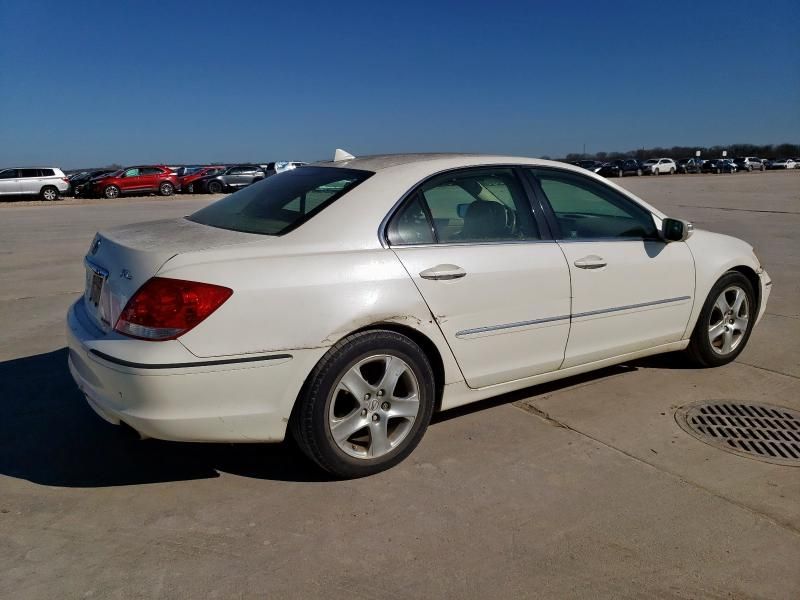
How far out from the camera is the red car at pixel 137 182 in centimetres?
3275

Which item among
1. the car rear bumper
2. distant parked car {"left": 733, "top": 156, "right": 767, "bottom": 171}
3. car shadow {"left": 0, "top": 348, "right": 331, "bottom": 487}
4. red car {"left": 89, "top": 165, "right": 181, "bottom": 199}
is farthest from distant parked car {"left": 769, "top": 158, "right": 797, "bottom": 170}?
the car rear bumper

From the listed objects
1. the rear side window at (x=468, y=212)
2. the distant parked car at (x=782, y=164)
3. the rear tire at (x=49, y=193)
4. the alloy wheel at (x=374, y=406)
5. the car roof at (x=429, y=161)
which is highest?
the distant parked car at (x=782, y=164)

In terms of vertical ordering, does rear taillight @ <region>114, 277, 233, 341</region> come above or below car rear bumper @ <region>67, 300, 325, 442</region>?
above

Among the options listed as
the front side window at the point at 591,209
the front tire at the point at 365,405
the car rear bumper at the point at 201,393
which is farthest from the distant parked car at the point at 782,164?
the car rear bumper at the point at 201,393

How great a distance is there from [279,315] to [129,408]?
2.39ft

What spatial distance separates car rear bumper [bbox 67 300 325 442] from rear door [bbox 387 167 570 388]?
0.76m

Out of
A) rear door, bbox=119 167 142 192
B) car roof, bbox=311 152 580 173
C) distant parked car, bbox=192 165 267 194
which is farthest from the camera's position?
distant parked car, bbox=192 165 267 194

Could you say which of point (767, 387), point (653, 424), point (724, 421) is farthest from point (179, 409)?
point (767, 387)

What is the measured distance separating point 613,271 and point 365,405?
175 centimetres

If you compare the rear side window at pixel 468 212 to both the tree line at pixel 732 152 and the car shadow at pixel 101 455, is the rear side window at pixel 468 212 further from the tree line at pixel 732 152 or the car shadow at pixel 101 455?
the tree line at pixel 732 152

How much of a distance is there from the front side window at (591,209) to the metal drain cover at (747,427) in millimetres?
1117

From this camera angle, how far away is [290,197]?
3621 mm

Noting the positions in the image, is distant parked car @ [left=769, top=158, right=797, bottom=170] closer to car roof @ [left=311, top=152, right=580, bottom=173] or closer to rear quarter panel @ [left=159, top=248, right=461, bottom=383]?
car roof @ [left=311, top=152, right=580, bottom=173]

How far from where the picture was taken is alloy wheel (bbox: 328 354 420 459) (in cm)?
307
